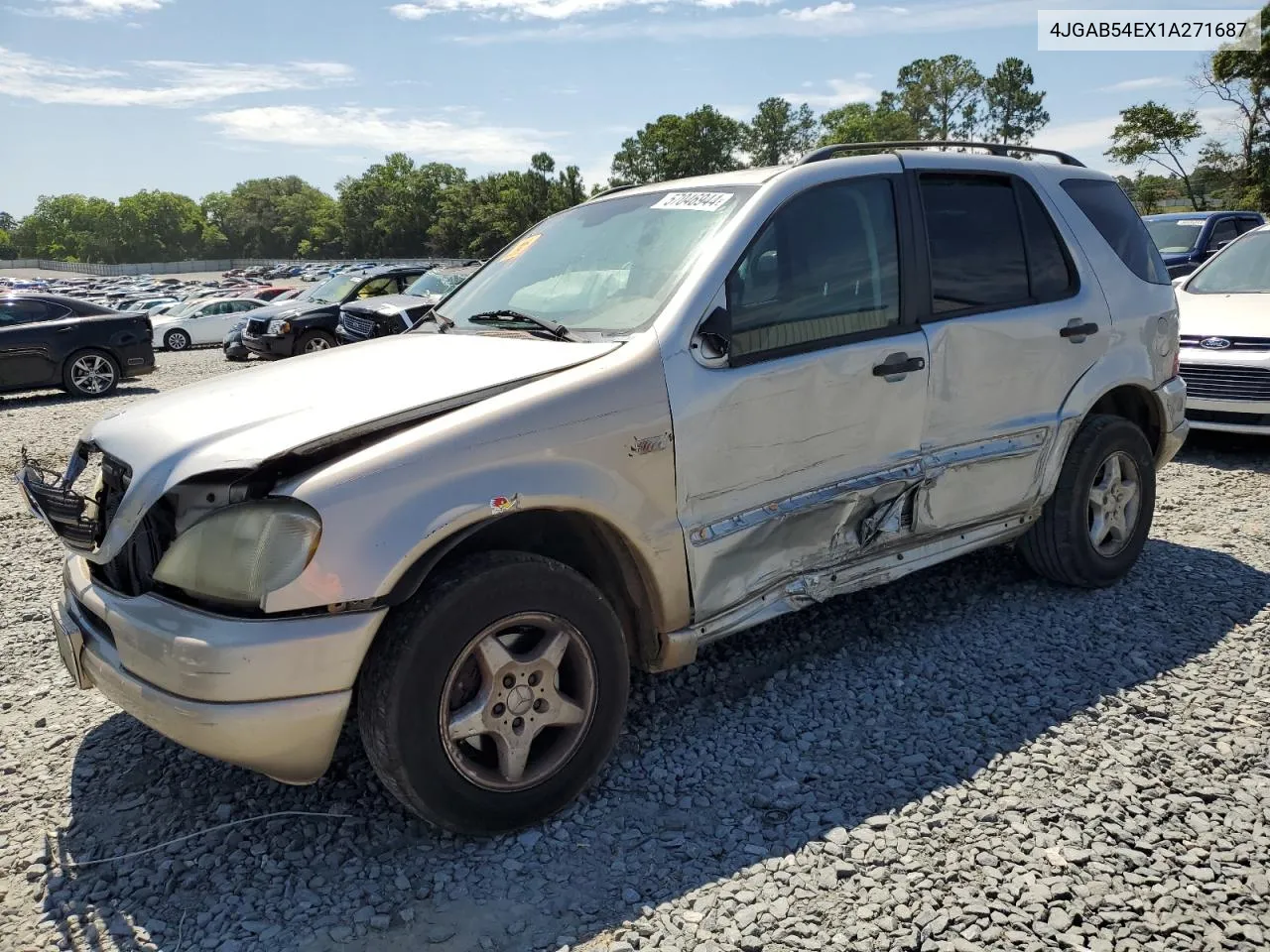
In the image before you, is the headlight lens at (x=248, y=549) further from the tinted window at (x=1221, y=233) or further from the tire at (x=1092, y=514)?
the tinted window at (x=1221, y=233)

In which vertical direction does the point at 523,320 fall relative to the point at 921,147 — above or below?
below

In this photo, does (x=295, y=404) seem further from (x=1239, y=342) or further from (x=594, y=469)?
(x=1239, y=342)

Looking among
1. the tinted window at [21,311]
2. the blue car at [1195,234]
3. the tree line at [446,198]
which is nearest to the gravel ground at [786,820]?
the blue car at [1195,234]

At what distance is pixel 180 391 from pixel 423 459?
132 centimetres

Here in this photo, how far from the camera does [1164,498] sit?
621cm

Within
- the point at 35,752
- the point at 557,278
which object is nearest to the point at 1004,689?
the point at 557,278

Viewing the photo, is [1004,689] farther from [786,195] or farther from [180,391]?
[180,391]

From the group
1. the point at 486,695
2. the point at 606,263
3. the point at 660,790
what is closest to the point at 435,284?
the point at 606,263

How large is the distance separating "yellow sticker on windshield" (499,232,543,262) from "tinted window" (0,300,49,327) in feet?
39.6

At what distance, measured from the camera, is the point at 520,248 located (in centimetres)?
417

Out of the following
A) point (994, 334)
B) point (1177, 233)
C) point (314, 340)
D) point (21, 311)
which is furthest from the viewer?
point (314, 340)

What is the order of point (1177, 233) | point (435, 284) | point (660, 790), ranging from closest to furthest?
point (660, 790)
point (1177, 233)
point (435, 284)

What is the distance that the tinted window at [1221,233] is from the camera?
1311 centimetres

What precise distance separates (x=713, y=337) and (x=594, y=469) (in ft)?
2.05
